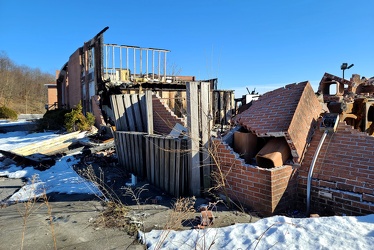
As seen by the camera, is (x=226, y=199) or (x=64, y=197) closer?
(x=226, y=199)

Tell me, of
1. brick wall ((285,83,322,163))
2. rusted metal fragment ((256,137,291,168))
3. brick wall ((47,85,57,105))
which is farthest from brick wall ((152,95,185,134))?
brick wall ((47,85,57,105))

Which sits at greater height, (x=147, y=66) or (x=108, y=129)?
(x=147, y=66)

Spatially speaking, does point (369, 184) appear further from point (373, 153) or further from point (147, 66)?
point (147, 66)

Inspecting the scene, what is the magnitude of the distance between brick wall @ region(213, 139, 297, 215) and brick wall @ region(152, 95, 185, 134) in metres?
2.24

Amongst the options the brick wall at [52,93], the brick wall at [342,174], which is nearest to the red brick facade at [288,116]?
the brick wall at [342,174]

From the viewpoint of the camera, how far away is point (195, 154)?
4.80 meters

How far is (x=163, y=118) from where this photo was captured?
23.2 feet

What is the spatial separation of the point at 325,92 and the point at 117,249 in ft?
23.5

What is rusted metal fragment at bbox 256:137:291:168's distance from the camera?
425 cm

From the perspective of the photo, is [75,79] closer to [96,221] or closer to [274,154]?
[96,221]

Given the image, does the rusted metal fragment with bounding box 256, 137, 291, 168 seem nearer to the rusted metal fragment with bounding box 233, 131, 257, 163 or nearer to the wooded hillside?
the rusted metal fragment with bounding box 233, 131, 257, 163

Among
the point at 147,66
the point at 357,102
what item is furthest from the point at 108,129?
the point at 357,102

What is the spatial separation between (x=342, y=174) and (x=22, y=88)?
66.3 metres

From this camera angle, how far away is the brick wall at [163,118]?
22.1ft
